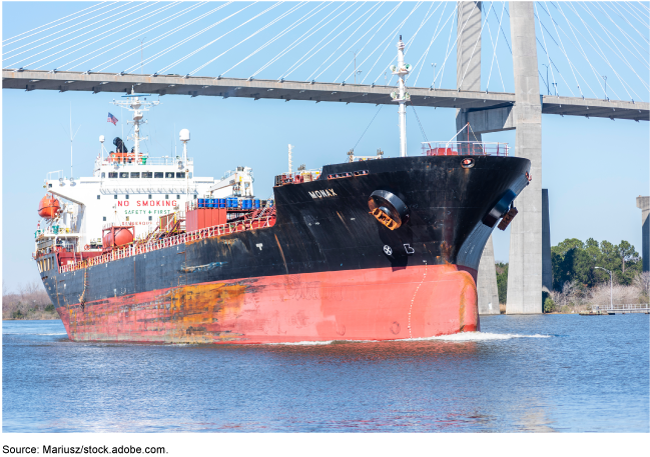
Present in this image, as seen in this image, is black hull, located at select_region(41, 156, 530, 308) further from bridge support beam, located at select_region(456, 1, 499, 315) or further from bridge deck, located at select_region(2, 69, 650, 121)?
bridge support beam, located at select_region(456, 1, 499, 315)

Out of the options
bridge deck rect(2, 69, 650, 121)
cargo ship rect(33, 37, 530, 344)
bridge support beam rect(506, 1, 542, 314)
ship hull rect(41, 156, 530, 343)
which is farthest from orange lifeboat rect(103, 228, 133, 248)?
bridge support beam rect(506, 1, 542, 314)

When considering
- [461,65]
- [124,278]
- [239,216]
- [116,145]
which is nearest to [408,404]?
[239,216]

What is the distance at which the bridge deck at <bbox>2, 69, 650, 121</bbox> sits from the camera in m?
45.9

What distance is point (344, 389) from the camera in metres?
16.8

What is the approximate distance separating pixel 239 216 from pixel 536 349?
11.9 m

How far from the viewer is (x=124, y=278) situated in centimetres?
3166

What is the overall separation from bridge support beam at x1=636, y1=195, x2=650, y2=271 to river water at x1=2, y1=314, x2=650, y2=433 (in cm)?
4596

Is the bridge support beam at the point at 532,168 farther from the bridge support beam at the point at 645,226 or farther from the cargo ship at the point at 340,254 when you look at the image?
the cargo ship at the point at 340,254

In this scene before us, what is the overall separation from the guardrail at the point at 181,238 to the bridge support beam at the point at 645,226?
1979 inches

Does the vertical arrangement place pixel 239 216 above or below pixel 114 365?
above

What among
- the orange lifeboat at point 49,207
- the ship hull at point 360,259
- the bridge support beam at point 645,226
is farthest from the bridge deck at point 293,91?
the ship hull at point 360,259

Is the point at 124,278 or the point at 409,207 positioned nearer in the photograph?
the point at 409,207

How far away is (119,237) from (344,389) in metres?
20.4
